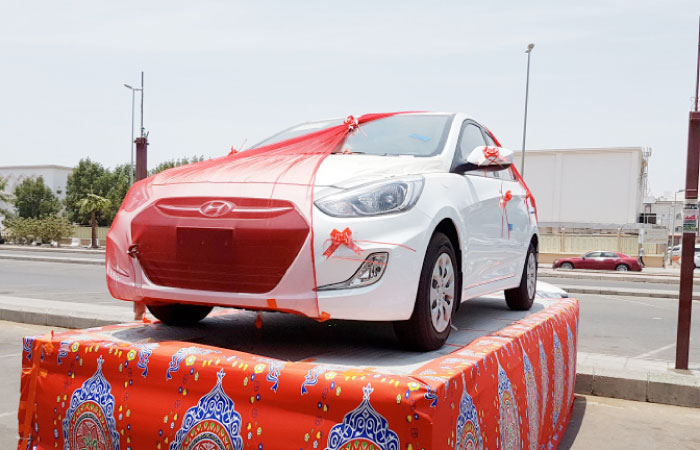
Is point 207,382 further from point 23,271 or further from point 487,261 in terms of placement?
point 23,271

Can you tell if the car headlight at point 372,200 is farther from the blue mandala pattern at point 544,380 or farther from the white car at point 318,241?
the blue mandala pattern at point 544,380

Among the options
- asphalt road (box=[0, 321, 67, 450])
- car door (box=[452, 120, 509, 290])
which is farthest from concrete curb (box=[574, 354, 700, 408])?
asphalt road (box=[0, 321, 67, 450])

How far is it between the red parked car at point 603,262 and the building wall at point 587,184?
28270mm

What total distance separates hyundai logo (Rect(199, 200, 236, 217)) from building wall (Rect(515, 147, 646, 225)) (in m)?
60.6

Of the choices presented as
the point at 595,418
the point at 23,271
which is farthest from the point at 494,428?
the point at 23,271

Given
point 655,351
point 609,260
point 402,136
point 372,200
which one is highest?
point 402,136

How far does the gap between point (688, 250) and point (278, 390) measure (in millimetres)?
4898

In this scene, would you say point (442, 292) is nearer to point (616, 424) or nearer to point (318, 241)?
point (318, 241)

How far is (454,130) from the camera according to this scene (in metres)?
3.75

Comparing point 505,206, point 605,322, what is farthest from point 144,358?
point 605,322

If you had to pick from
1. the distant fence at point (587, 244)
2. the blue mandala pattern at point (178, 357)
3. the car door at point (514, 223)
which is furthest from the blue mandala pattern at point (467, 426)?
the distant fence at point (587, 244)

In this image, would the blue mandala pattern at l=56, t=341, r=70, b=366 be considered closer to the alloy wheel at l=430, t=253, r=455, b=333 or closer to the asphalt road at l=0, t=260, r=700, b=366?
the alloy wheel at l=430, t=253, r=455, b=333

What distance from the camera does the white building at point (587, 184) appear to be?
199 ft

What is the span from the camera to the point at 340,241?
2654 mm
